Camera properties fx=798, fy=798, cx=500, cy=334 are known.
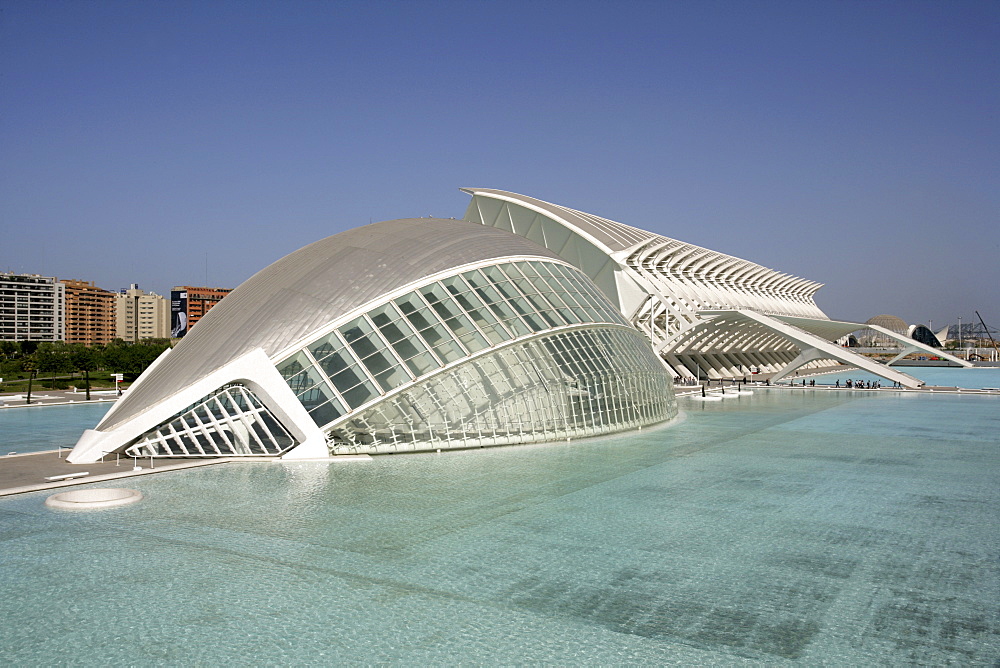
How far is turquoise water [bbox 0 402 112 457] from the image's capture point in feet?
80.3

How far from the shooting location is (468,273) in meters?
25.7

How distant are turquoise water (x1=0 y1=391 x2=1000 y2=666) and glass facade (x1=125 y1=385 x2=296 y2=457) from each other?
136cm

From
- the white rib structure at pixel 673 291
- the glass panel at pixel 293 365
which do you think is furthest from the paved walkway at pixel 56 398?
the white rib structure at pixel 673 291

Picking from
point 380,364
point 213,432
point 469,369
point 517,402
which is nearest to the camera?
point 213,432

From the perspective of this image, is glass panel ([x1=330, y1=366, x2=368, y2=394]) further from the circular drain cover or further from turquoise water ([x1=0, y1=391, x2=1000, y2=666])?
the circular drain cover

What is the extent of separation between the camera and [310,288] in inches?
922

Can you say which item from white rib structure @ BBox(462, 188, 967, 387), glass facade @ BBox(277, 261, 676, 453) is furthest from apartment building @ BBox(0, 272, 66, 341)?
glass facade @ BBox(277, 261, 676, 453)

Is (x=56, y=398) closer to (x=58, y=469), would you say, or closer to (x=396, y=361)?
(x=58, y=469)

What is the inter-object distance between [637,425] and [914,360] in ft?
368

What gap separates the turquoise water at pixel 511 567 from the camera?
8430mm

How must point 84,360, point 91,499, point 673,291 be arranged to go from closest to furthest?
point 91,499 < point 673,291 < point 84,360

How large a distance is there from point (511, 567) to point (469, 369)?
1208 cm

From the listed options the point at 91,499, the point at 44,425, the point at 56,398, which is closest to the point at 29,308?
the point at 56,398

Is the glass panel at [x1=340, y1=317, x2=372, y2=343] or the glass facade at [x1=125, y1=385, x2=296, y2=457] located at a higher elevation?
the glass panel at [x1=340, y1=317, x2=372, y2=343]
